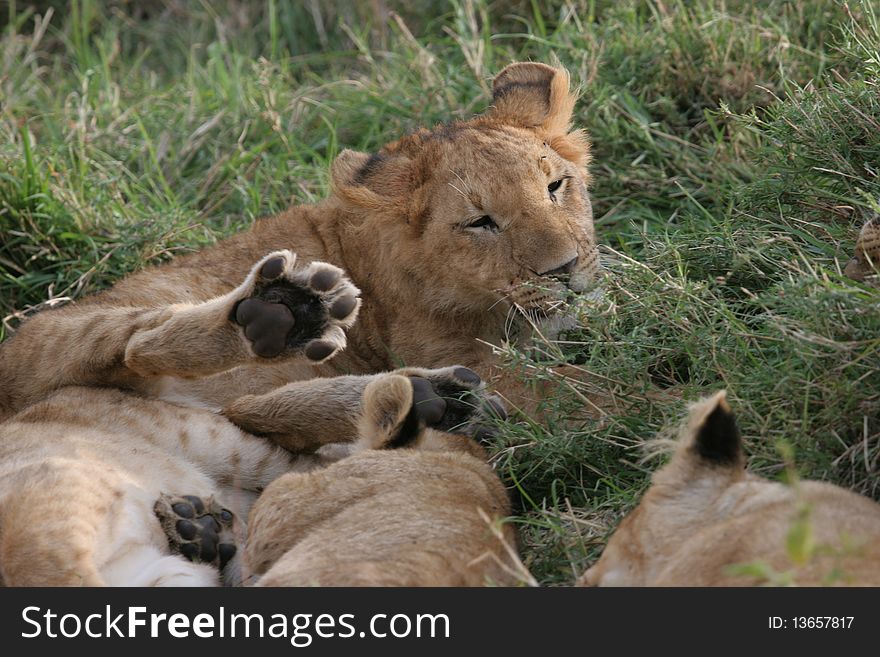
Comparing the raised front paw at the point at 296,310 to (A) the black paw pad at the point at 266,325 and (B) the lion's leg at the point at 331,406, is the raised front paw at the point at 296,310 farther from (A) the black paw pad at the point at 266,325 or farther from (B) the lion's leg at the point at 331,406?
(B) the lion's leg at the point at 331,406

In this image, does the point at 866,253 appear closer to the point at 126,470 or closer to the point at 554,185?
the point at 554,185

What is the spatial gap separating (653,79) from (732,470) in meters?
3.89

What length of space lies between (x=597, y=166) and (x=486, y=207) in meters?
1.56

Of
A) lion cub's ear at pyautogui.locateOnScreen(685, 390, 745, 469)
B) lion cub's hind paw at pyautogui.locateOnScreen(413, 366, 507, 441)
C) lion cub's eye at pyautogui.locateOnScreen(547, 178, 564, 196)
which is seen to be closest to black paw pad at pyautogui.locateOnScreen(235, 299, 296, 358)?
lion cub's hind paw at pyautogui.locateOnScreen(413, 366, 507, 441)

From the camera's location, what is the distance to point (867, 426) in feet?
11.7

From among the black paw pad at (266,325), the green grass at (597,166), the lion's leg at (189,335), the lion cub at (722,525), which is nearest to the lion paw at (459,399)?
the green grass at (597,166)

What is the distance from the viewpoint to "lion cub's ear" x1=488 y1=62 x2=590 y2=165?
5.49m

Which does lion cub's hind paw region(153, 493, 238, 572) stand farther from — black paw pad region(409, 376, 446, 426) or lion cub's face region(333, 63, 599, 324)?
lion cub's face region(333, 63, 599, 324)

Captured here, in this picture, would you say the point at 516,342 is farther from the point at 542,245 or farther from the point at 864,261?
the point at 864,261

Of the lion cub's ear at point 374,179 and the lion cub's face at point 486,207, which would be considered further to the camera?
the lion cub's ear at point 374,179

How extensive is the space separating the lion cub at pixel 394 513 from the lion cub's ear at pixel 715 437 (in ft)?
1.73

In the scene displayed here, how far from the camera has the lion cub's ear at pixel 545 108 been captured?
18.0 ft
